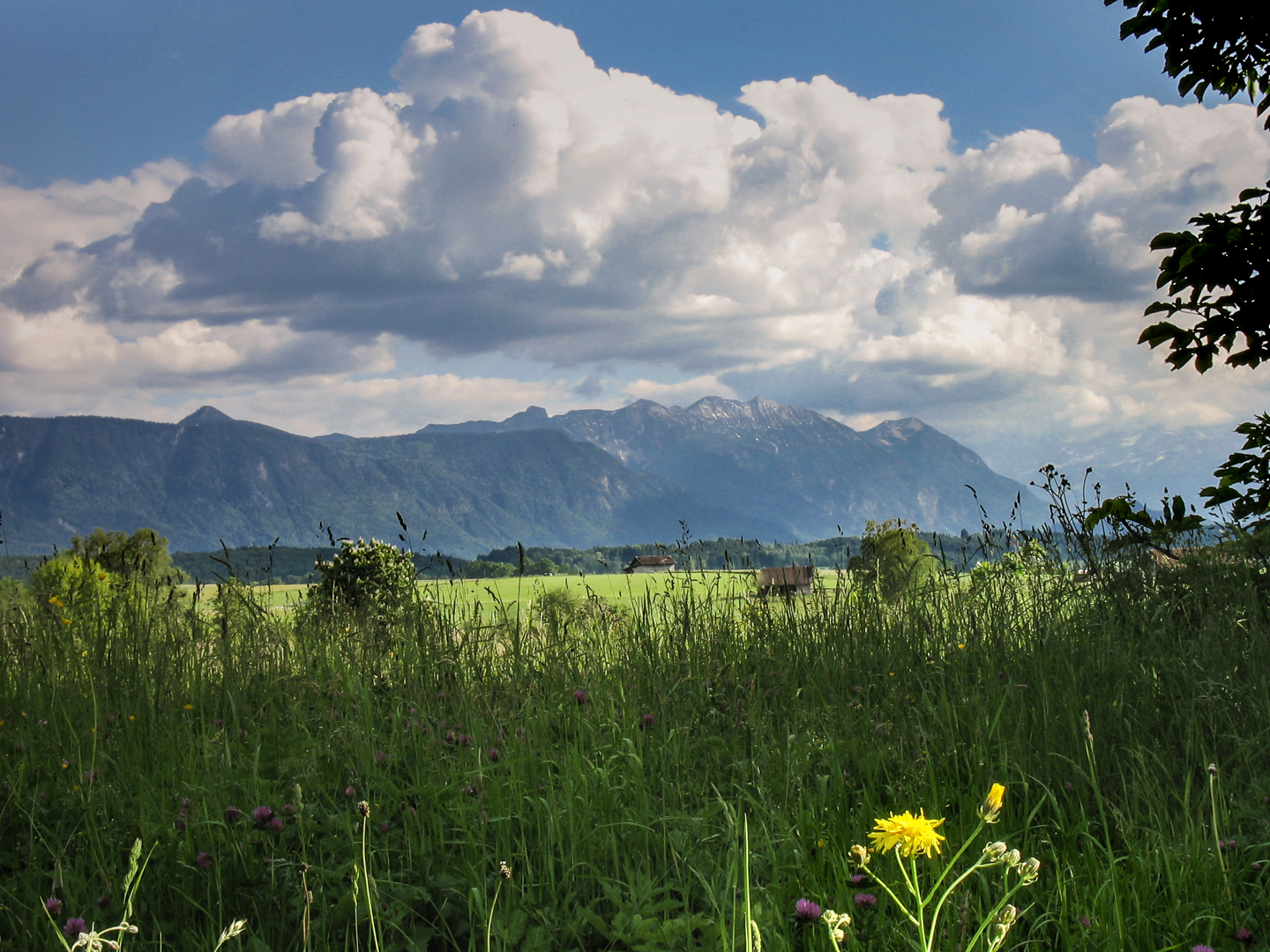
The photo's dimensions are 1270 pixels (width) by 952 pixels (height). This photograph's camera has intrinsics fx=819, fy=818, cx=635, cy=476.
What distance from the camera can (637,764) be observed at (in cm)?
305

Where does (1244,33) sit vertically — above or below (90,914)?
above

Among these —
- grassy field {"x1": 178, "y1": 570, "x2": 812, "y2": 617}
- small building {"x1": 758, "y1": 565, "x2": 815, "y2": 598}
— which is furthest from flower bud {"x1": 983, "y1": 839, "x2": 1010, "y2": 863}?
small building {"x1": 758, "y1": 565, "x2": 815, "y2": 598}

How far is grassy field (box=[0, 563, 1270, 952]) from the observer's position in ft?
7.65

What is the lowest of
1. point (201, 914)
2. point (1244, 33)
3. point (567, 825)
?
point (201, 914)

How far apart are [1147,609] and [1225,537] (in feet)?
4.36

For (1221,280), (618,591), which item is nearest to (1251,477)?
(1221,280)

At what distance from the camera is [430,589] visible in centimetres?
538

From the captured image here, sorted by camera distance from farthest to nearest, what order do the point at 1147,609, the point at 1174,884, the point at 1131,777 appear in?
1. the point at 1147,609
2. the point at 1131,777
3. the point at 1174,884

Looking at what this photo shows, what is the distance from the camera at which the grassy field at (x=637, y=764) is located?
233 centimetres

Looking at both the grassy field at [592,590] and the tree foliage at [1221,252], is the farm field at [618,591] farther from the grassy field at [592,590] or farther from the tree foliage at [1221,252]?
the tree foliage at [1221,252]

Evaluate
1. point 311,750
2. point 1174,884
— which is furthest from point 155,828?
point 1174,884

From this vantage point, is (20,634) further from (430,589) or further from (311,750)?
(311,750)

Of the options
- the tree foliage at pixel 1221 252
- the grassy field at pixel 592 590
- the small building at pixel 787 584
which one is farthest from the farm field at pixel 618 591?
the tree foliage at pixel 1221 252

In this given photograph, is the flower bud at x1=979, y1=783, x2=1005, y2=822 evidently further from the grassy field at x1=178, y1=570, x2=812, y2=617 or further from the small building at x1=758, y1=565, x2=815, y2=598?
the small building at x1=758, y1=565, x2=815, y2=598
